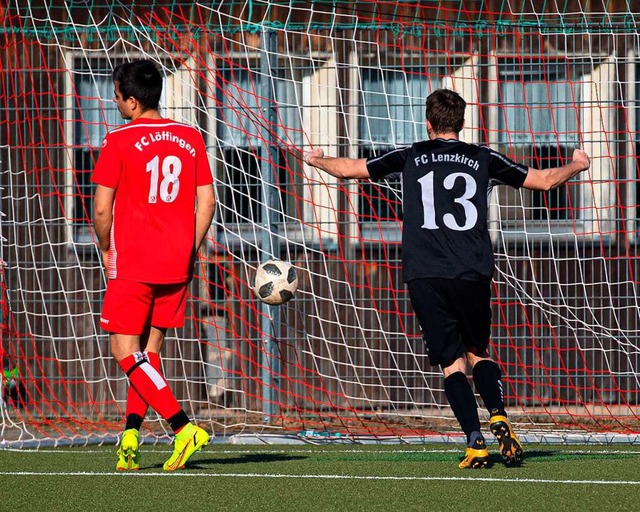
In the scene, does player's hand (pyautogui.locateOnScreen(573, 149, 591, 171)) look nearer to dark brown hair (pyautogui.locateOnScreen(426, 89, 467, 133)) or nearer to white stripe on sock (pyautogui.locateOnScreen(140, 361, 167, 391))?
dark brown hair (pyautogui.locateOnScreen(426, 89, 467, 133))

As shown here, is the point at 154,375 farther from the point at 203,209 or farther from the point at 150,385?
the point at 203,209

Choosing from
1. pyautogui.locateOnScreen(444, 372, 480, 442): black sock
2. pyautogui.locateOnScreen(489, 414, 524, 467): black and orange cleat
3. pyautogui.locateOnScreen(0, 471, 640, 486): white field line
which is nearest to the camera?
pyautogui.locateOnScreen(0, 471, 640, 486): white field line

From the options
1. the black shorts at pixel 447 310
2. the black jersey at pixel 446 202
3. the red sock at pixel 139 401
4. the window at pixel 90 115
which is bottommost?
the red sock at pixel 139 401

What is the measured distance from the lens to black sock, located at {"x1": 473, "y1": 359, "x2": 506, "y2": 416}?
6.00 meters

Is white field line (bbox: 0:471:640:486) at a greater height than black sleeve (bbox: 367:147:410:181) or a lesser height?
lesser

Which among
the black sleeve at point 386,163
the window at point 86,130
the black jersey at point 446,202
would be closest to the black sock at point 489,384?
the black jersey at point 446,202

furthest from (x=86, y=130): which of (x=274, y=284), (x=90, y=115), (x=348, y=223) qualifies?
(x=274, y=284)

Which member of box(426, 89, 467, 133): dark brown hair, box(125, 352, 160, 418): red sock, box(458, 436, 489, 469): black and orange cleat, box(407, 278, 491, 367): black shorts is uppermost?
box(426, 89, 467, 133): dark brown hair

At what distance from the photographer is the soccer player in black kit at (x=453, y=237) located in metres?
6.07

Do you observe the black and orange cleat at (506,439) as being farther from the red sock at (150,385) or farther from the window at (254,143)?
the window at (254,143)

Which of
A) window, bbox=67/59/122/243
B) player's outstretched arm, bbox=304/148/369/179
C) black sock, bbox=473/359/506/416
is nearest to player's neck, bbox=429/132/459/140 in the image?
player's outstretched arm, bbox=304/148/369/179

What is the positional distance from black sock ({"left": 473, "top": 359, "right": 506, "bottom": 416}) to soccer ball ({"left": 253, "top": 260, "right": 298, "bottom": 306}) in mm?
1861

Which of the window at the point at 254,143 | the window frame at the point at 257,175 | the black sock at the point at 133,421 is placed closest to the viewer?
the black sock at the point at 133,421

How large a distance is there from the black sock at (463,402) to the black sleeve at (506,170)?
3.38ft
